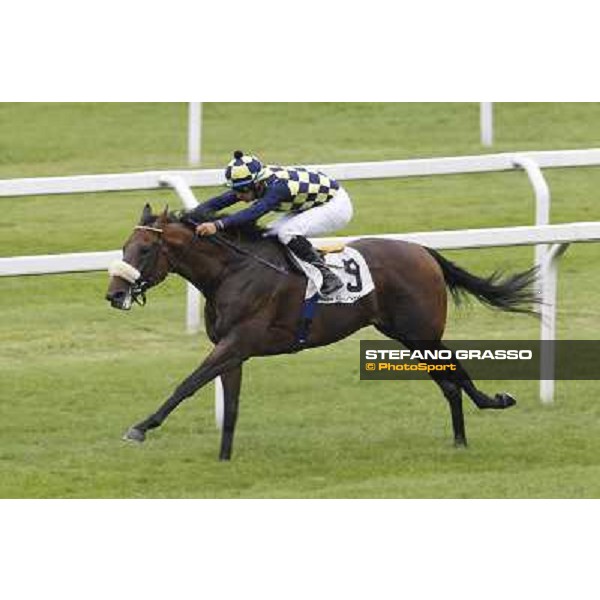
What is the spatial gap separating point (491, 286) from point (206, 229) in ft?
6.22

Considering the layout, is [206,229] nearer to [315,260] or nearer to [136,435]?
[315,260]

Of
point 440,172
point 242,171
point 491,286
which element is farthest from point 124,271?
point 440,172

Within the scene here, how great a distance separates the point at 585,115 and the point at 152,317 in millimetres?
7962

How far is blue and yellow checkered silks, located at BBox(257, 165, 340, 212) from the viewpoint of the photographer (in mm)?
11477

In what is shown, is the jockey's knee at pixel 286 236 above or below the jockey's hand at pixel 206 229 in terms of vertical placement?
below

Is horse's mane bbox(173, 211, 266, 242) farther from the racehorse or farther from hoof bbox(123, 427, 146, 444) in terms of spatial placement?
hoof bbox(123, 427, 146, 444)

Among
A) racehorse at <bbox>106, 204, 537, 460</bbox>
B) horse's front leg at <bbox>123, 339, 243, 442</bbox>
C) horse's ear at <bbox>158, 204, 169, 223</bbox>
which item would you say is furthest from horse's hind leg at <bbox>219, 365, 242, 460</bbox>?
horse's ear at <bbox>158, 204, 169, 223</bbox>

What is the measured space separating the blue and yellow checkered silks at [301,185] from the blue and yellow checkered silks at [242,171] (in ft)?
0.18

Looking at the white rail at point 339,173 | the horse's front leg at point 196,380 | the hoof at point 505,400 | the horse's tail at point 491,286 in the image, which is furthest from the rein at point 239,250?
the hoof at point 505,400

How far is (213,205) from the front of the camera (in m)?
11.7

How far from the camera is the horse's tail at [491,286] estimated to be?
1227cm

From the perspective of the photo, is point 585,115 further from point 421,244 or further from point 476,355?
point 421,244

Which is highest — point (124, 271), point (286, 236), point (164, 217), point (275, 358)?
point (164, 217)

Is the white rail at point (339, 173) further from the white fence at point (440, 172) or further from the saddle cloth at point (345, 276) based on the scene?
the saddle cloth at point (345, 276)
